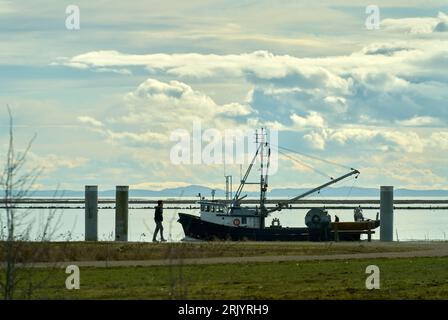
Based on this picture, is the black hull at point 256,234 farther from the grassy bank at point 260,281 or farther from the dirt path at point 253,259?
the grassy bank at point 260,281

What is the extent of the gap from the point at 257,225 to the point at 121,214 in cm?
1572

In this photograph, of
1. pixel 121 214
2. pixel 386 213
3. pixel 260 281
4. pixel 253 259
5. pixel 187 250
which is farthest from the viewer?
pixel 386 213

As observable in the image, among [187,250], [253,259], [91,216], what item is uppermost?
[91,216]

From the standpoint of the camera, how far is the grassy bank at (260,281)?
2428 cm

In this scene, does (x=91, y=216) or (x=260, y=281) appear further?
(x=91, y=216)

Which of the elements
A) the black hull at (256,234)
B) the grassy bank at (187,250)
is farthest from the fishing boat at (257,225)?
the grassy bank at (187,250)

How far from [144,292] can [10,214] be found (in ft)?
18.1

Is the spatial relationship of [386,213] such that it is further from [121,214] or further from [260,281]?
[260,281]

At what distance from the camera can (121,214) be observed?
50906 mm

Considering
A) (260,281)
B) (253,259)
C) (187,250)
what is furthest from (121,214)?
(260,281)
